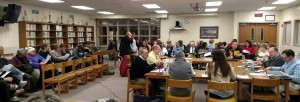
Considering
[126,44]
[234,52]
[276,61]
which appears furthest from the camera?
[126,44]

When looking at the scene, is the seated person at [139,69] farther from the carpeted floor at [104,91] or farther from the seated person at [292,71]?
the seated person at [292,71]

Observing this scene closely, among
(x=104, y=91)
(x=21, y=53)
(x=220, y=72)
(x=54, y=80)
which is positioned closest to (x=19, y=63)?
(x=21, y=53)

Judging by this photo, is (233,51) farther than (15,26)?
No

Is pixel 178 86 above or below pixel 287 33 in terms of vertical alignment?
below

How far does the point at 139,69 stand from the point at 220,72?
1.63m

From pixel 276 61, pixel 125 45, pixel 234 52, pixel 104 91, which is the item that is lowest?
pixel 104 91

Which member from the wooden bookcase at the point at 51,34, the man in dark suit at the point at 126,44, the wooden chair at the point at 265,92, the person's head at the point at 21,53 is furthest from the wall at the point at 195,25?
the wooden chair at the point at 265,92

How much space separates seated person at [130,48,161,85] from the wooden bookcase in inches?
227

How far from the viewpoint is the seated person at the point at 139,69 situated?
15.2ft

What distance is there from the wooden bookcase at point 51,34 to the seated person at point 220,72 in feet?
24.2

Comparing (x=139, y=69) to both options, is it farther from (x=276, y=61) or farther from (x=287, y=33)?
(x=287, y=33)

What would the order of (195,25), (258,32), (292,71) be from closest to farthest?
(292,71)
(258,32)
(195,25)

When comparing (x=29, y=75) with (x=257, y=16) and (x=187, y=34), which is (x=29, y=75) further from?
(x=257, y=16)

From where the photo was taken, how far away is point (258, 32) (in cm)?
1211
